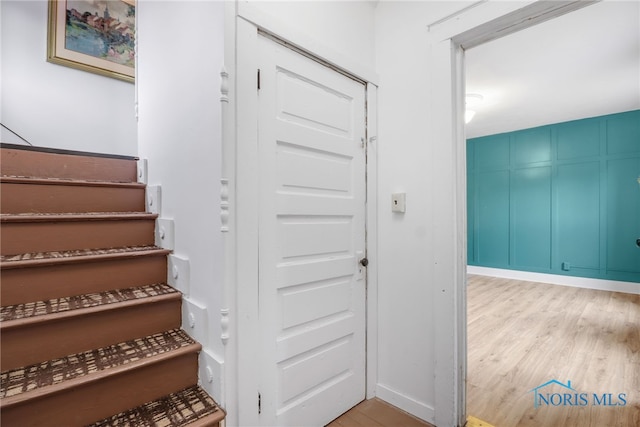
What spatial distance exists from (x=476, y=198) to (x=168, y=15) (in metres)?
5.59

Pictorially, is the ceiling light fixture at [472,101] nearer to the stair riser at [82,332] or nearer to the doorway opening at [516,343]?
the doorway opening at [516,343]

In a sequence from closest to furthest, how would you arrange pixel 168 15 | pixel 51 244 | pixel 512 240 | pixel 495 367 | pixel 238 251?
1. pixel 238 251
2. pixel 51 244
3. pixel 168 15
4. pixel 495 367
5. pixel 512 240

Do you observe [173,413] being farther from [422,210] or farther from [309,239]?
[422,210]

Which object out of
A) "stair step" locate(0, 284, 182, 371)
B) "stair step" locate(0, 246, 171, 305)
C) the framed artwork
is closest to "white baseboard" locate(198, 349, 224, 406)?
"stair step" locate(0, 284, 182, 371)

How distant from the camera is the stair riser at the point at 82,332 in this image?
3.90 ft

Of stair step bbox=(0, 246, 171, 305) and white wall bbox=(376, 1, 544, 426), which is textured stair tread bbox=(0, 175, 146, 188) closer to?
stair step bbox=(0, 246, 171, 305)

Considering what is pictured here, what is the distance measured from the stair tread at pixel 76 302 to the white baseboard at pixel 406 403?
1361 millimetres

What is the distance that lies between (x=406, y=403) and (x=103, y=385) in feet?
4.99

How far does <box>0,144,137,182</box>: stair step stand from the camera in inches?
74.8

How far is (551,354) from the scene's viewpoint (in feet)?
8.42

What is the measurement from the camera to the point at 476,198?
19.0 ft

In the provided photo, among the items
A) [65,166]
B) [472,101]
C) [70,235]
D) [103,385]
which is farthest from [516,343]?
[65,166]

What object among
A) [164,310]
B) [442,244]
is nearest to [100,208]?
[164,310]

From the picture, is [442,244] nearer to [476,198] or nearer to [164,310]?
[164,310]
